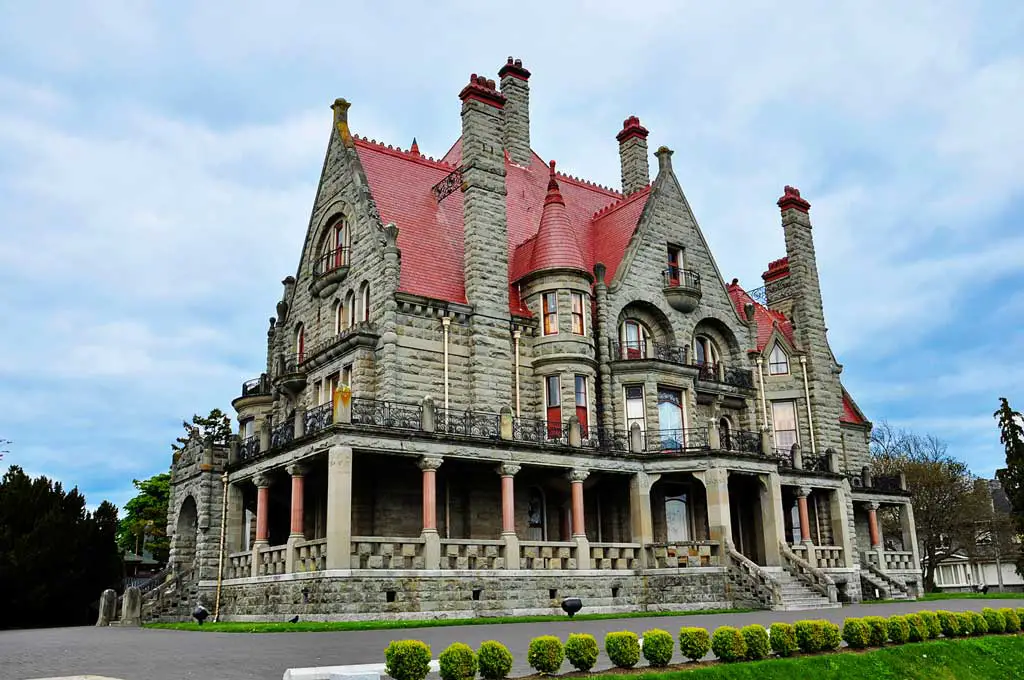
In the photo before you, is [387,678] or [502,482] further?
[502,482]

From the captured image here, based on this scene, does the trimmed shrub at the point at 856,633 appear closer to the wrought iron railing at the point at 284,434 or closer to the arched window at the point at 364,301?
the wrought iron railing at the point at 284,434

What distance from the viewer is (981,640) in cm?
1753

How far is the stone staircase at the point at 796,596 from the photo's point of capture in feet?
98.1

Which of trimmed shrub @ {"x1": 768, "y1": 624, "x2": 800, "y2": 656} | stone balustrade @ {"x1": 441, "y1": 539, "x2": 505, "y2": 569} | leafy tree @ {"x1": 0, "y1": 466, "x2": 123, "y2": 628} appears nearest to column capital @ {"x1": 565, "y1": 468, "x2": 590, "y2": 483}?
stone balustrade @ {"x1": 441, "y1": 539, "x2": 505, "y2": 569}

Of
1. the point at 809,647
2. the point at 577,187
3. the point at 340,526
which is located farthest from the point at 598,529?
the point at 809,647

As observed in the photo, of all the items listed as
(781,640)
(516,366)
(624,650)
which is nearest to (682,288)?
(516,366)

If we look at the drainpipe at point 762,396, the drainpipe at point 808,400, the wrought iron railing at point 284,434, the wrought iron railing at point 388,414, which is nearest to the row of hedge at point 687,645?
the wrought iron railing at point 388,414

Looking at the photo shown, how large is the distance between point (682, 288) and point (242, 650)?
1026 inches

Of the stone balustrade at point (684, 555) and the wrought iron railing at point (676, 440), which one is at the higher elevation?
the wrought iron railing at point (676, 440)

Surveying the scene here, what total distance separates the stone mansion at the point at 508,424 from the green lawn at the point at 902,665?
502 inches

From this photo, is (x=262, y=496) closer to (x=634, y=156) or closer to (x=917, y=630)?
(x=917, y=630)

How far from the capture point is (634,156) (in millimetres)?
45562

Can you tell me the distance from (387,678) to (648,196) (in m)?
30.7

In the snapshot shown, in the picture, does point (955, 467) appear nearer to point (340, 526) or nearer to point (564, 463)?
point (564, 463)
